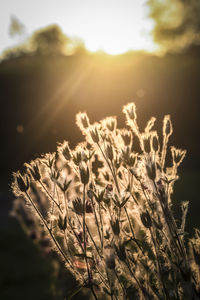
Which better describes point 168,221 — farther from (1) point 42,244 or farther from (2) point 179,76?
(2) point 179,76

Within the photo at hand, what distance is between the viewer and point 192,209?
616 cm

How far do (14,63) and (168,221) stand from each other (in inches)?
524

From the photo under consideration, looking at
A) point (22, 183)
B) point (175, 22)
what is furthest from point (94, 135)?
point (175, 22)

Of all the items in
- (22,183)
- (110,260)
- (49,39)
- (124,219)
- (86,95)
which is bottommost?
(110,260)

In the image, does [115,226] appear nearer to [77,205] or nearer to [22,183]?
[77,205]

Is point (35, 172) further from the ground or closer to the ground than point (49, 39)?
closer to the ground

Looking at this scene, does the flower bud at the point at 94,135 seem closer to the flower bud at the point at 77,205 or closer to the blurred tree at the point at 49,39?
the flower bud at the point at 77,205

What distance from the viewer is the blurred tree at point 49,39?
3509 cm

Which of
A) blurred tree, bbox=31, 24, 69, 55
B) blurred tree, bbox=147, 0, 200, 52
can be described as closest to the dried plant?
blurred tree, bbox=147, 0, 200, 52

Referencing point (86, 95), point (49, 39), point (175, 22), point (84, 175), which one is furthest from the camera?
point (49, 39)

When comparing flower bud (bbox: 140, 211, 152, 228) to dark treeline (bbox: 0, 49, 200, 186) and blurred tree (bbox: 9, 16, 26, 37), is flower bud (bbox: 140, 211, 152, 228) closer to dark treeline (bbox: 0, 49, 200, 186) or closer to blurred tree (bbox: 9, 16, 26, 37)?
dark treeline (bbox: 0, 49, 200, 186)

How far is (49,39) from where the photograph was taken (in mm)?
35625

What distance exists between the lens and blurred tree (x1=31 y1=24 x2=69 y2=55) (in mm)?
35094

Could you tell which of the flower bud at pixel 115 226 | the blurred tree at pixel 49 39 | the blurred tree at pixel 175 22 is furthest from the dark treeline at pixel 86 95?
the blurred tree at pixel 49 39
